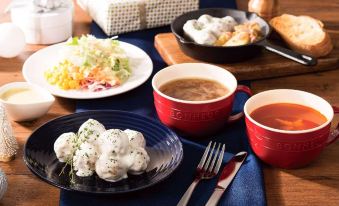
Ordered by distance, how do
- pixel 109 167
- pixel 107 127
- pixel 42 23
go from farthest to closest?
pixel 42 23 < pixel 107 127 < pixel 109 167

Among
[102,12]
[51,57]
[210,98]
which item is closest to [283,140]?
[210,98]

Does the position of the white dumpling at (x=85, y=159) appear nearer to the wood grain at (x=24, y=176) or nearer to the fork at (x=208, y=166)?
the wood grain at (x=24, y=176)

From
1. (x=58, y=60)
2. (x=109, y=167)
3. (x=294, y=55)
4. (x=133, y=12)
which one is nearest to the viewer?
(x=109, y=167)

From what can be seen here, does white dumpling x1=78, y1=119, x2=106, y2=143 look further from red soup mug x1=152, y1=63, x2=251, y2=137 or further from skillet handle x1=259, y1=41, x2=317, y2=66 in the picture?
skillet handle x1=259, y1=41, x2=317, y2=66

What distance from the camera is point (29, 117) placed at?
1460mm

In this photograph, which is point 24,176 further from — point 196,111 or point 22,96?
point 196,111

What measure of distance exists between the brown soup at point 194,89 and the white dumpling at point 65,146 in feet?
0.95

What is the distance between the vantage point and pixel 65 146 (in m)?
1.21

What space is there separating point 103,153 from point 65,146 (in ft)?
0.32

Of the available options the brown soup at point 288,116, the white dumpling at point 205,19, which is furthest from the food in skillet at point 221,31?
the brown soup at point 288,116

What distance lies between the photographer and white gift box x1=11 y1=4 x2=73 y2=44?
1892mm

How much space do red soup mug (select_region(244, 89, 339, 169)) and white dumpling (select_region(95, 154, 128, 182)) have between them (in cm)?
30

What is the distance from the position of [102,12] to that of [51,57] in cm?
30

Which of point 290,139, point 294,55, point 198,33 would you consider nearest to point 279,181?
point 290,139
